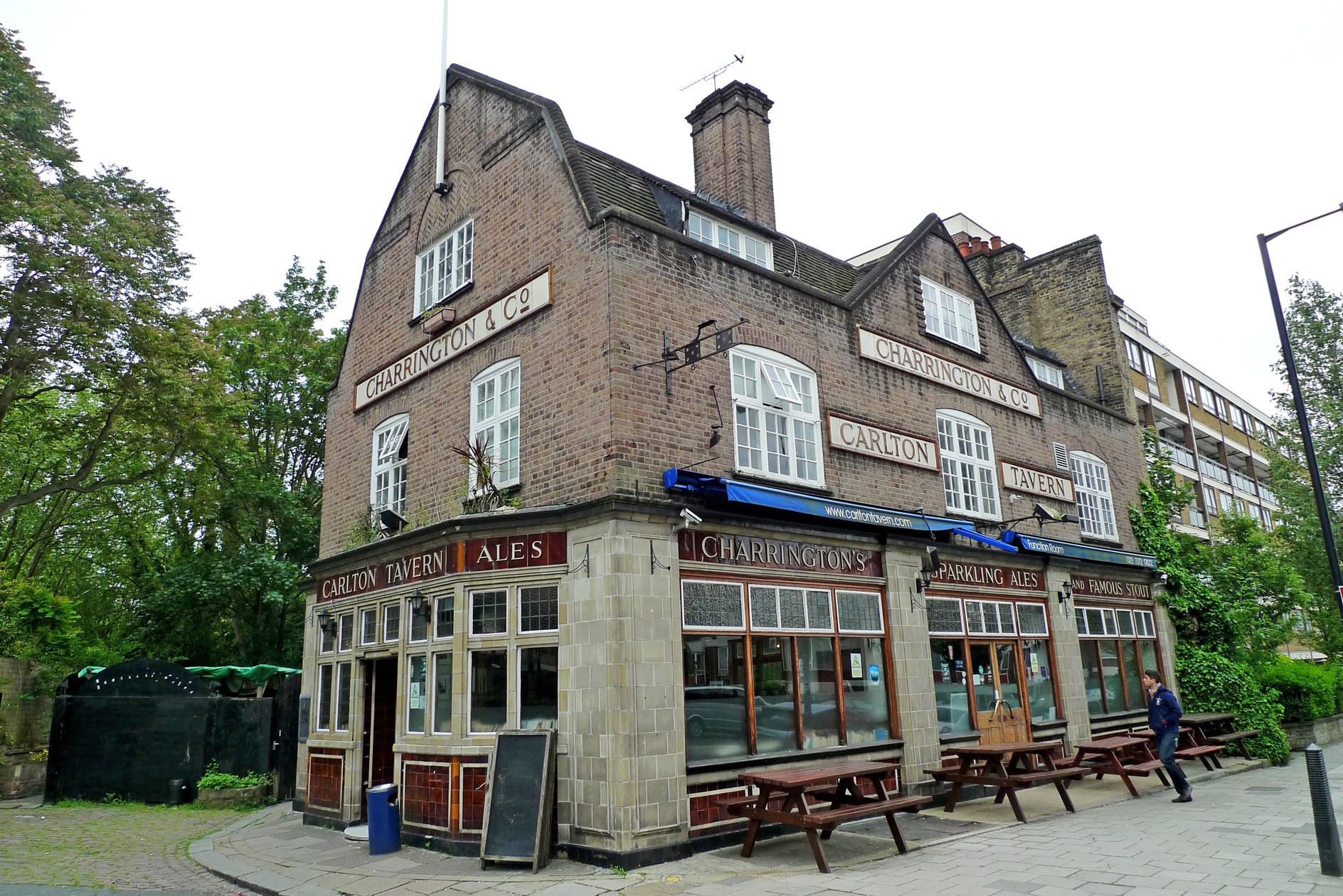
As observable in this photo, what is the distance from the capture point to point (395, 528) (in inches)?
524

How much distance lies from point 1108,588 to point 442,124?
1591cm

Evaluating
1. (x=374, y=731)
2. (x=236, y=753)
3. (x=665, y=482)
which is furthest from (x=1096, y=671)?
(x=236, y=753)

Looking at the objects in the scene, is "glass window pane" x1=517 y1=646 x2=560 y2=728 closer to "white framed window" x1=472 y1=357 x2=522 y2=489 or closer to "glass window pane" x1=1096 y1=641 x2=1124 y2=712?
"white framed window" x1=472 y1=357 x2=522 y2=489

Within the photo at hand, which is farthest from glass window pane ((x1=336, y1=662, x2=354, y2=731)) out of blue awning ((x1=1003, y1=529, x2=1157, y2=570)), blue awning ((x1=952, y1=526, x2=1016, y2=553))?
blue awning ((x1=1003, y1=529, x2=1157, y2=570))

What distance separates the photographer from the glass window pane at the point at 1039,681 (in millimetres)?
15906

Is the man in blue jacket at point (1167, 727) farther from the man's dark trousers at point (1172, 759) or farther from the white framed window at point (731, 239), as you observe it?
the white framed window at point (731, 239)

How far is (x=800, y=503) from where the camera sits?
1128 cm

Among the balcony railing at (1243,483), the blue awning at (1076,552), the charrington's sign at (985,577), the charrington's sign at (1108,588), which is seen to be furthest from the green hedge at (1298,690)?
the balcony railing at (1243,483)

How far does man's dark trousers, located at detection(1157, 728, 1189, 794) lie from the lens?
12.6 meters

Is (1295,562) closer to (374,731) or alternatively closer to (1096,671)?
(1096,671)

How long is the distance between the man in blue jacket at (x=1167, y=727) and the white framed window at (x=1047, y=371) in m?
→ 8.94

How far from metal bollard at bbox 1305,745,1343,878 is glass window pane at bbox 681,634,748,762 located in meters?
5.72

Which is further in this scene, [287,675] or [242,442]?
[242,442]

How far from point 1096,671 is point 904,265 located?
29.4ft
